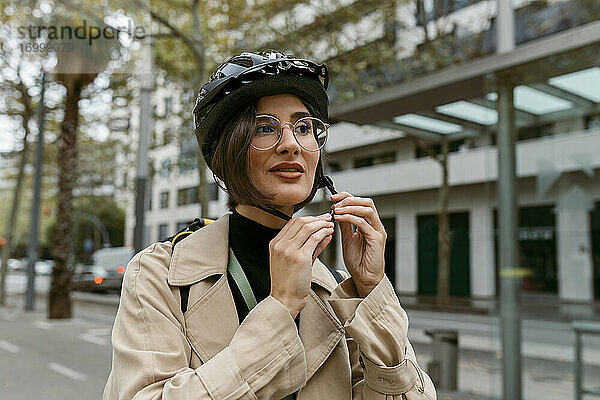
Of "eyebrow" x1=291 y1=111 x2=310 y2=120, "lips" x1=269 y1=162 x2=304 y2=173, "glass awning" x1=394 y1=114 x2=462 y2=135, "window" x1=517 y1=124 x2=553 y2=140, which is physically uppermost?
"glass awning" x1=394 y1=114 x2=462 y2=135

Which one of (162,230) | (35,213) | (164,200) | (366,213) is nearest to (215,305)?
(366,213)

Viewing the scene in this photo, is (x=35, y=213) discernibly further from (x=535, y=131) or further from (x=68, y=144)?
(x=535, y=131)

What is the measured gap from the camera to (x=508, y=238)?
5320 millimetres

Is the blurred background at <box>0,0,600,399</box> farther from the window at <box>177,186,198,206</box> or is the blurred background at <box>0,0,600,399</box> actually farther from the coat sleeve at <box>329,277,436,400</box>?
the coat sleeve at <box>329,277,436,400</box>

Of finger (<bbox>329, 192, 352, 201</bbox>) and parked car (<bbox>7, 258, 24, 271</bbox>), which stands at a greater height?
finger (<bbox>329, 192, 352, 201</bbox>)

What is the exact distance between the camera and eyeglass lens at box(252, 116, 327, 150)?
1164 millimetres

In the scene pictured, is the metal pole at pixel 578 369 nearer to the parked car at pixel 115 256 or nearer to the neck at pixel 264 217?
the parked car at pixel 115 256

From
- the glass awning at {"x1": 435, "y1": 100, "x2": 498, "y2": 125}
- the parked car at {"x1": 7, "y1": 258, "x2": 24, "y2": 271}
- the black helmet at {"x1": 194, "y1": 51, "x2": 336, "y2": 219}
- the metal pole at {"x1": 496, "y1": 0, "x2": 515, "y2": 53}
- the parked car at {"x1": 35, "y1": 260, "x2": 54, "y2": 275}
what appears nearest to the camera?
the black helmet at {"x1": 194, "y1": 51, "x2": 336, "y2": 219}

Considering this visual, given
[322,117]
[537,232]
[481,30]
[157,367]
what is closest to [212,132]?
[322,117]

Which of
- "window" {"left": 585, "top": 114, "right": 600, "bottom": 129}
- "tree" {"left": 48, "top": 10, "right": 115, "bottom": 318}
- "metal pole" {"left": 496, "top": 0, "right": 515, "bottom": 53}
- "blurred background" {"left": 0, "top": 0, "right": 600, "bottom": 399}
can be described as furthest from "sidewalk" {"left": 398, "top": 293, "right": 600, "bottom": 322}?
"tree" {"left": 48, "top": 10, "right": 115, "bottom": 318}

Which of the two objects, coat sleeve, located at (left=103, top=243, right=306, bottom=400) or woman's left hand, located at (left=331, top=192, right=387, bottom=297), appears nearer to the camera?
coat sleeve, located at (left=103, top=243, right=306, bottom=400)

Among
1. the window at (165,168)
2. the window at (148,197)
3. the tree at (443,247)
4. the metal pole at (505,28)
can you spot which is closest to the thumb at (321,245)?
the window at (148,197)

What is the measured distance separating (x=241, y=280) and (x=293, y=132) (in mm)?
316

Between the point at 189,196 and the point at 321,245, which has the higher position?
the point at 189,196
